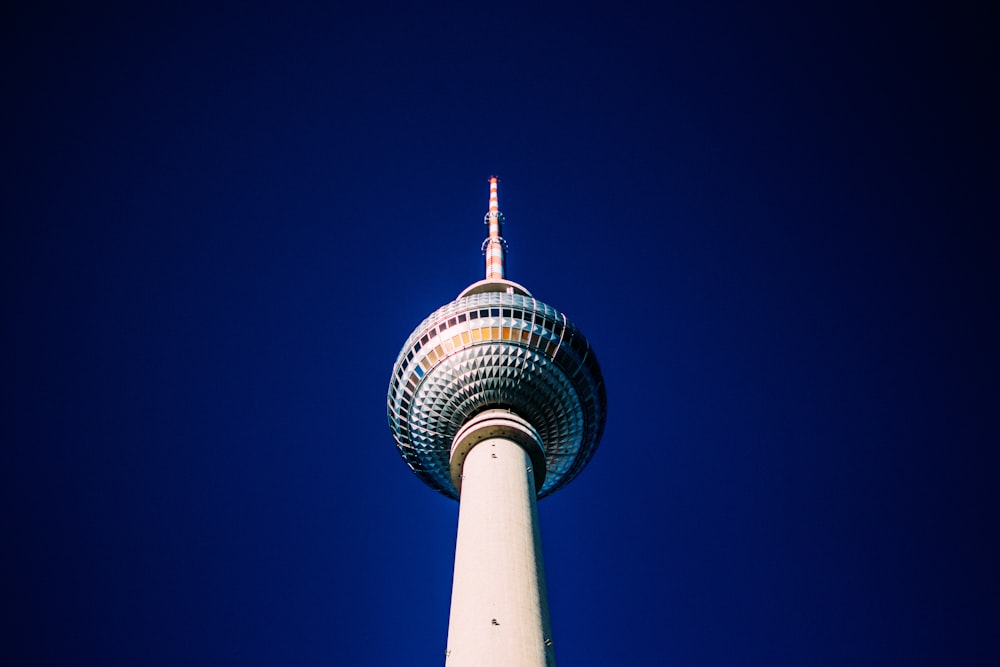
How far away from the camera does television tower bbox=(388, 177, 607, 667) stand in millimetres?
38906

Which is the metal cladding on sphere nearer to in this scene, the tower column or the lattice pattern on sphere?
the lattice pattern on sphere

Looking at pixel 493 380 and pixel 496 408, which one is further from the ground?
pixel 493 380

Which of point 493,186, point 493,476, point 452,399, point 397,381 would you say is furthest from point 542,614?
point 493,186

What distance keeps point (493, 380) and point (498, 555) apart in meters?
12.4

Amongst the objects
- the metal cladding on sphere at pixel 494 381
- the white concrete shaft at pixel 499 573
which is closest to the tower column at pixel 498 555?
the white concrete shaft at pixel 499 573

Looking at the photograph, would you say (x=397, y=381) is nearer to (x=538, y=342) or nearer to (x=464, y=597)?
(x=538, y=342)

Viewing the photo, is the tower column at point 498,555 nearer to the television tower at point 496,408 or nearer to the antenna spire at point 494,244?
the television tower at point 496,408

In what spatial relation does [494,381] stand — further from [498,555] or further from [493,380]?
[498,555]

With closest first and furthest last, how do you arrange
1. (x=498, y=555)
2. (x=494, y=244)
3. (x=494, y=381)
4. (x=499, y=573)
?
(x=499, y=573)
(x=498, y=555)
(x=494, y=381)
(x=494, y=244)

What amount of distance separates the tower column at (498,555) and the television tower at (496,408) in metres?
0.08

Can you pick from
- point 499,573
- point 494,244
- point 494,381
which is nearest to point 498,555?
point 499,573

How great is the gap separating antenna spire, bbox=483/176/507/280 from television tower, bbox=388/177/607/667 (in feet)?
16.0

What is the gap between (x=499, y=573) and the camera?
1369 inches

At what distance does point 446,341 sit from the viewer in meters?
46.9
